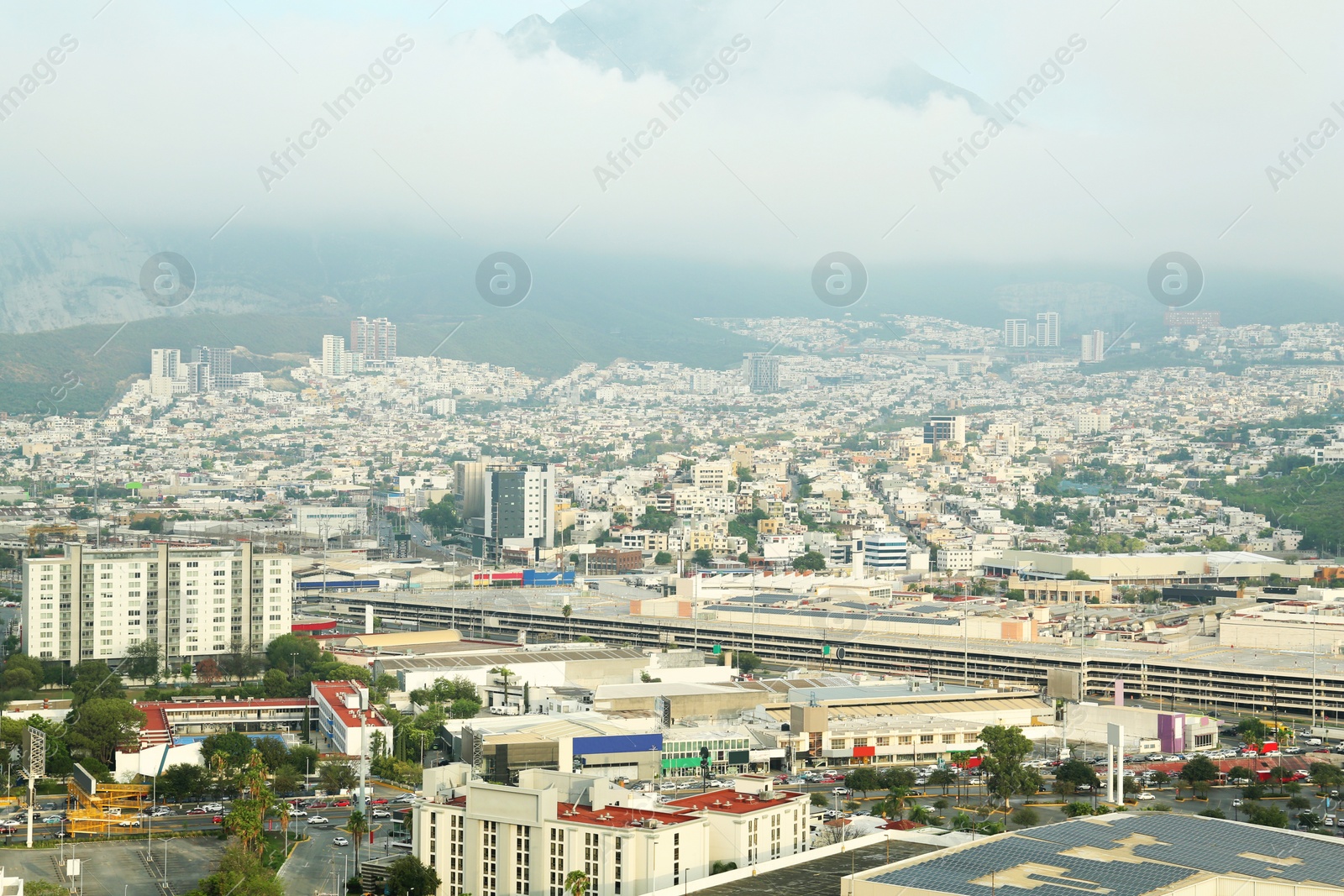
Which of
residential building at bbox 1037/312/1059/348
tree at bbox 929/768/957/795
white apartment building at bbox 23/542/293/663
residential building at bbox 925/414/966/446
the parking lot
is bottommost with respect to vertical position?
the parking lot

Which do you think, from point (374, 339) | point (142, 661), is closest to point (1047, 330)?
point (374, 339)

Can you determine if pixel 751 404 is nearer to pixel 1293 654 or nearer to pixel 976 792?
pixel 1293 654

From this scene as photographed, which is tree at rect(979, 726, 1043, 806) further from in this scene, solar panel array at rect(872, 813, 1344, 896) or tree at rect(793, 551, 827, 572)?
tree at rect(793, 551, 827, 572)

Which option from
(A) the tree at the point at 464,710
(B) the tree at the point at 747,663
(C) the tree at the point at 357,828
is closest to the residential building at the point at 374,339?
(B) the tree at the point at 747,663

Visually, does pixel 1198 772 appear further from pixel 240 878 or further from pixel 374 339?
pixel 374 339

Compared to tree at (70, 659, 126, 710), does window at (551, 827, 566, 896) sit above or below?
below

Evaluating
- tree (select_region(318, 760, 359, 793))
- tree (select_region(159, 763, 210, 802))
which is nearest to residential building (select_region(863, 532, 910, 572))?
tree (select_region(318, 760, 359, 793))

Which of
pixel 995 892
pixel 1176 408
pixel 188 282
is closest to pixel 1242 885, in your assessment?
pixel 995 892

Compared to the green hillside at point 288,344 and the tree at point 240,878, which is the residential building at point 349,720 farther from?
the green hillside at point 288,344
